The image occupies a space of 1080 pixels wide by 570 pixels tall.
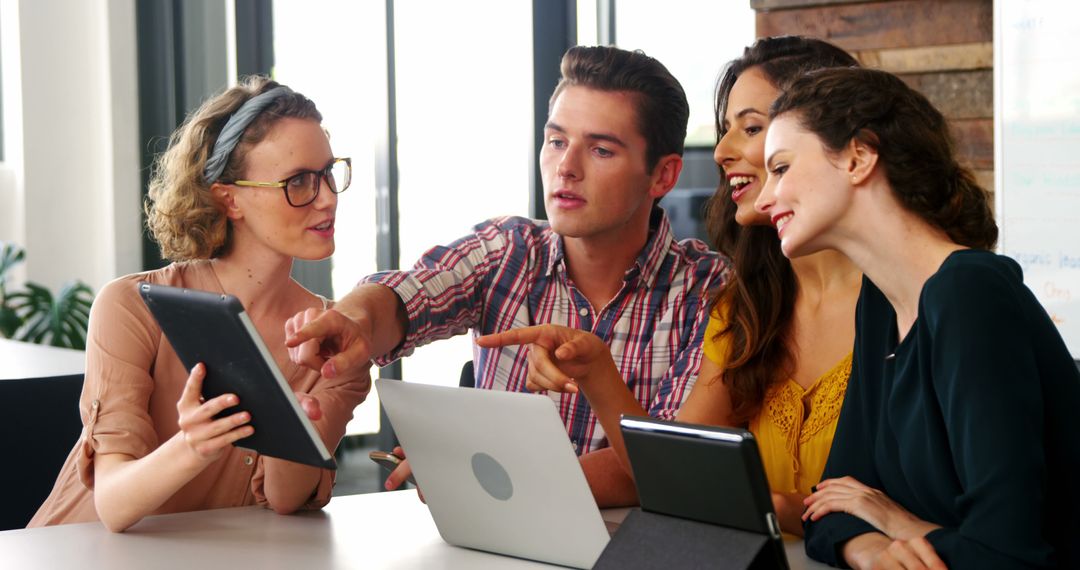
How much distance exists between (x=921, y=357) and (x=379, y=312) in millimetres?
1029

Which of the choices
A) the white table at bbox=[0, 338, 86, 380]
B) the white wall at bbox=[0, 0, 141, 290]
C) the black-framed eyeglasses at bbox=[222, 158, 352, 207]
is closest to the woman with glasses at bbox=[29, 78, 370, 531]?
the black-framed eyeglasses at bbox=[222, 158, 352, 207]

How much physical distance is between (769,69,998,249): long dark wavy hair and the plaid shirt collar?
28.7 inches

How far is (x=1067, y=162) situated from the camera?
3123 millimetres

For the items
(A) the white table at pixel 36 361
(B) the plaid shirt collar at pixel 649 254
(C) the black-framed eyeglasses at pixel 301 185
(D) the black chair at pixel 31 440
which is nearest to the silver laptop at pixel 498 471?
(C) the black-framed eyeglasses at pixel 301 185

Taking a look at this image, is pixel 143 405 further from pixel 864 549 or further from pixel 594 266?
pixel 864 549

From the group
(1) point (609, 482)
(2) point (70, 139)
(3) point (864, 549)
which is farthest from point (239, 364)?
(2) point (70, 139)

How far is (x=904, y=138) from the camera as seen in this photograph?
61.4 inches

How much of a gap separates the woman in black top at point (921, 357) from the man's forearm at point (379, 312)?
0.78m

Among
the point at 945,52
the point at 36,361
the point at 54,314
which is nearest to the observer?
the point at 36,361

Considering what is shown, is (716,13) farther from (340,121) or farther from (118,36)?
(118,36)

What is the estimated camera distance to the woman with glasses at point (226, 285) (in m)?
1.86

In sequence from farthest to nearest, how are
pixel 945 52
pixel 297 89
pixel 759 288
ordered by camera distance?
pixel 297 89 → pixel 945 52 → pixel 759 288

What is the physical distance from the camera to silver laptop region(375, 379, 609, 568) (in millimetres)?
1489

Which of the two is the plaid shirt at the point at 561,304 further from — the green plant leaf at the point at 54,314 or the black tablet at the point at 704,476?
the green plant leaf at the point at 54,314
